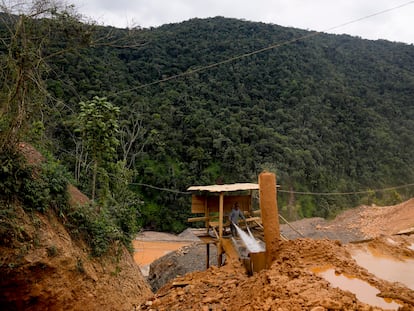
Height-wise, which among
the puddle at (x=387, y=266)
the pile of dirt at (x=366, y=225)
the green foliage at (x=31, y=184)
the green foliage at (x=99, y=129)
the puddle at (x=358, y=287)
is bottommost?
the pile of dirt at (x=366, y=225)

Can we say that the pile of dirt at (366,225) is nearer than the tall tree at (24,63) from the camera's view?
No

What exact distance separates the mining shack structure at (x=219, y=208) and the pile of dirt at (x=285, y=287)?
7.49 ft

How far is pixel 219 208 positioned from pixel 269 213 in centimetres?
330

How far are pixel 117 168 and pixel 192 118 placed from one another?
82.5 feet

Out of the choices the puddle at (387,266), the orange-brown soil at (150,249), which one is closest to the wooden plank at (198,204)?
the puddle at (387,266)

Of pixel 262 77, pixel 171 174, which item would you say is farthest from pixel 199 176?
pixel 262 77

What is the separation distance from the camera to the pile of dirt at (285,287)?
9.61 ft

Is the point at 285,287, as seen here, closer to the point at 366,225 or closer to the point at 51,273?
the point at 51,273

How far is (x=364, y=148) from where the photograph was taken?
109ft

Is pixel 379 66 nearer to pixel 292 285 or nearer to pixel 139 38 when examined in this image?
pixel 139 38

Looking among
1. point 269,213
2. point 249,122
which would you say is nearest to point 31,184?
point 269,213

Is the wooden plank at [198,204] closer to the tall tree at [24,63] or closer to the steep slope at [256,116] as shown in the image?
the tall tree at [24,63]

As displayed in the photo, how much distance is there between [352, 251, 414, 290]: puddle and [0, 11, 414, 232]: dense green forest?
629 inches

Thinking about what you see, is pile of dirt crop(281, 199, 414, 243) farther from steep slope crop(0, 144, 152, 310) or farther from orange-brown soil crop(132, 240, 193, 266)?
steep slope crop(0, 144, 152, 310)
